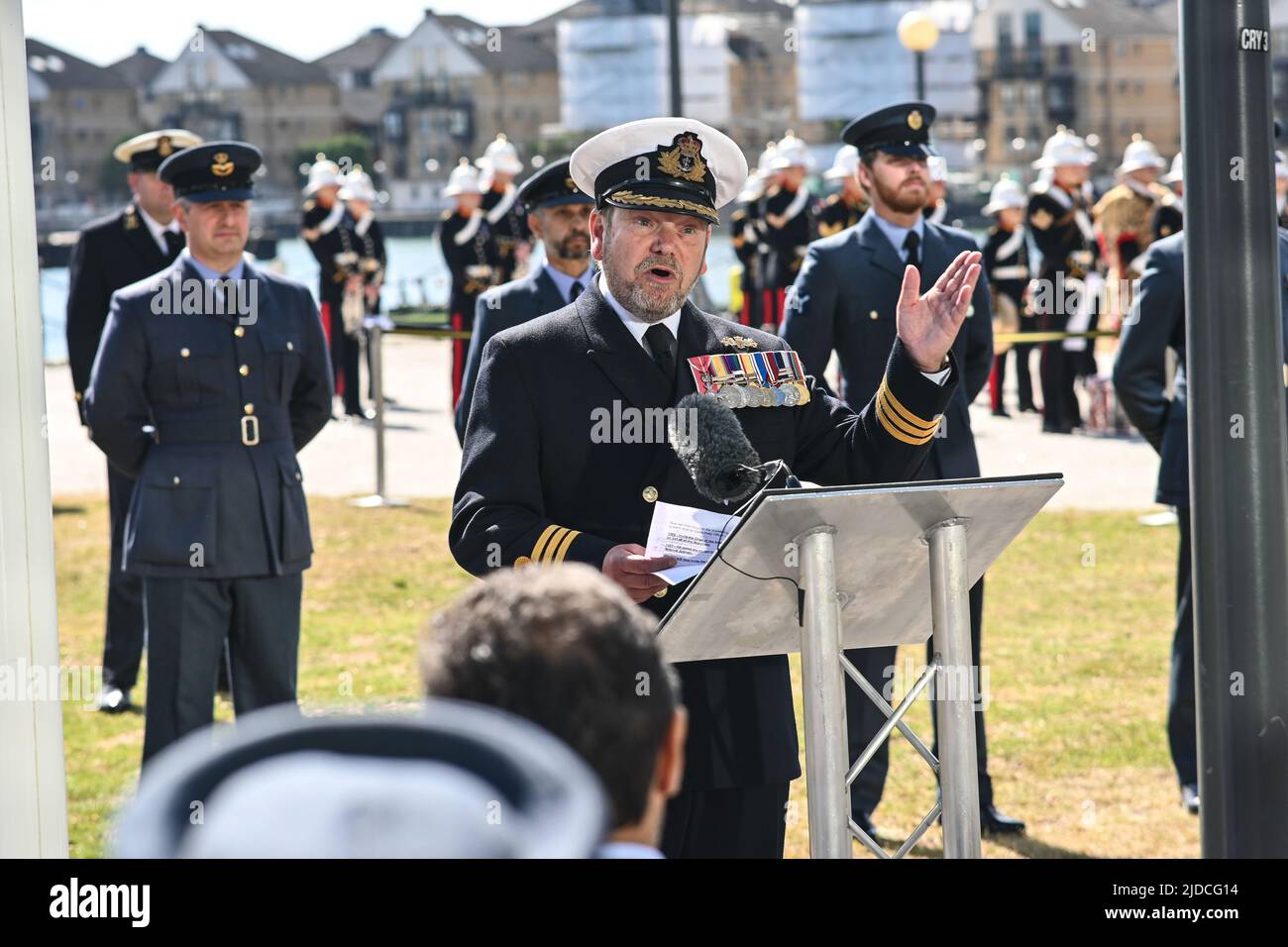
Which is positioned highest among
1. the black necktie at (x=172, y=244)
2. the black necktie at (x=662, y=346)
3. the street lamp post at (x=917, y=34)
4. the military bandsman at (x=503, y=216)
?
the street lamp post at (x=917, y=34)

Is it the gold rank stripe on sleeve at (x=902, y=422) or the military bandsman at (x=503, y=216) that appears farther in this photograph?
the military bandsman at (x=503, y=216)

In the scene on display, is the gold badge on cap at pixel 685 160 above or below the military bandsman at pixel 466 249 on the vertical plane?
below

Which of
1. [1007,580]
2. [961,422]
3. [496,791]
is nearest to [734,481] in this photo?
[496,791]

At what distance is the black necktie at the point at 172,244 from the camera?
7184 mm

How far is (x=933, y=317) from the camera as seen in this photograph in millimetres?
3355

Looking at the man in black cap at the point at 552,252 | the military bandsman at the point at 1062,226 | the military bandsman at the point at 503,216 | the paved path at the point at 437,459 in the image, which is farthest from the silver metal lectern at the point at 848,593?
the military bandsman at the point at 503,216

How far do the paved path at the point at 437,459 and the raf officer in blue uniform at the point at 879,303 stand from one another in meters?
5.41

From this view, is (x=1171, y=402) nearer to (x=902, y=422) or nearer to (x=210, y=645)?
(x=902, y=422)

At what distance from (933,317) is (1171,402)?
100 inches

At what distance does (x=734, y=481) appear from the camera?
10.4 ft

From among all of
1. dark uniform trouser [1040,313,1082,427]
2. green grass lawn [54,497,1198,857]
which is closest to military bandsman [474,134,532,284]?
dark uniform trouser [1040,313,1082,427]

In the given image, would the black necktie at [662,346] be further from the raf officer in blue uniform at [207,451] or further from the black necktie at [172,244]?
the black necktie at [172,244]

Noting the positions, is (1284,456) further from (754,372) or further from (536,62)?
(536,62)
